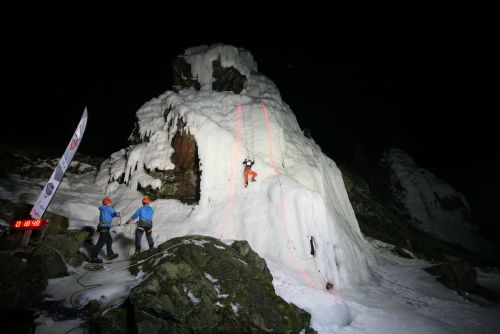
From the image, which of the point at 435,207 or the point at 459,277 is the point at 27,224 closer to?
the point at 459,277

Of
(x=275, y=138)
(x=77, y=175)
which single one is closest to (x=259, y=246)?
(x=275, y=138)

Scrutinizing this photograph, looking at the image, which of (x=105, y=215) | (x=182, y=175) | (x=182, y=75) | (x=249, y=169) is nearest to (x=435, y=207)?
(x=249, y=169)

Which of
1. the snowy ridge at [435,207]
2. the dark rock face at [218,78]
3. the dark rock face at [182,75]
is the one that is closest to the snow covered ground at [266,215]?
the dark rock face at [182,75]

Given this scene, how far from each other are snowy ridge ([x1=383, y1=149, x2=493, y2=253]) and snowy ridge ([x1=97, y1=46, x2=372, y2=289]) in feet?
79.2

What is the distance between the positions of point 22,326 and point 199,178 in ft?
30.0

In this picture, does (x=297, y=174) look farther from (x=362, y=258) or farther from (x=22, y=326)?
(x=22, y=326)

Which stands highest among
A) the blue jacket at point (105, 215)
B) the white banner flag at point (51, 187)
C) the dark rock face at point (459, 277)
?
the white banner flag at point (51, 187)

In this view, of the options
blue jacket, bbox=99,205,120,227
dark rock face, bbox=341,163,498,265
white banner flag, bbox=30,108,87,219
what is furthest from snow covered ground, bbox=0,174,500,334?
dark rock face, bbox=341,163,498,265

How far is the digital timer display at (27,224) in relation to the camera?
21.1 feet

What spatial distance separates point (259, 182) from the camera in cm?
1261

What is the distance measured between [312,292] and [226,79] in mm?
15376

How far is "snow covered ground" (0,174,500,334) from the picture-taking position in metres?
6.11

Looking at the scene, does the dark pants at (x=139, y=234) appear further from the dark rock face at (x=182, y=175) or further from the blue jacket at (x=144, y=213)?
the dark rock face at (x=182, y=175)

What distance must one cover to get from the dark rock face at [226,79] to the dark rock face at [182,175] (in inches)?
237
